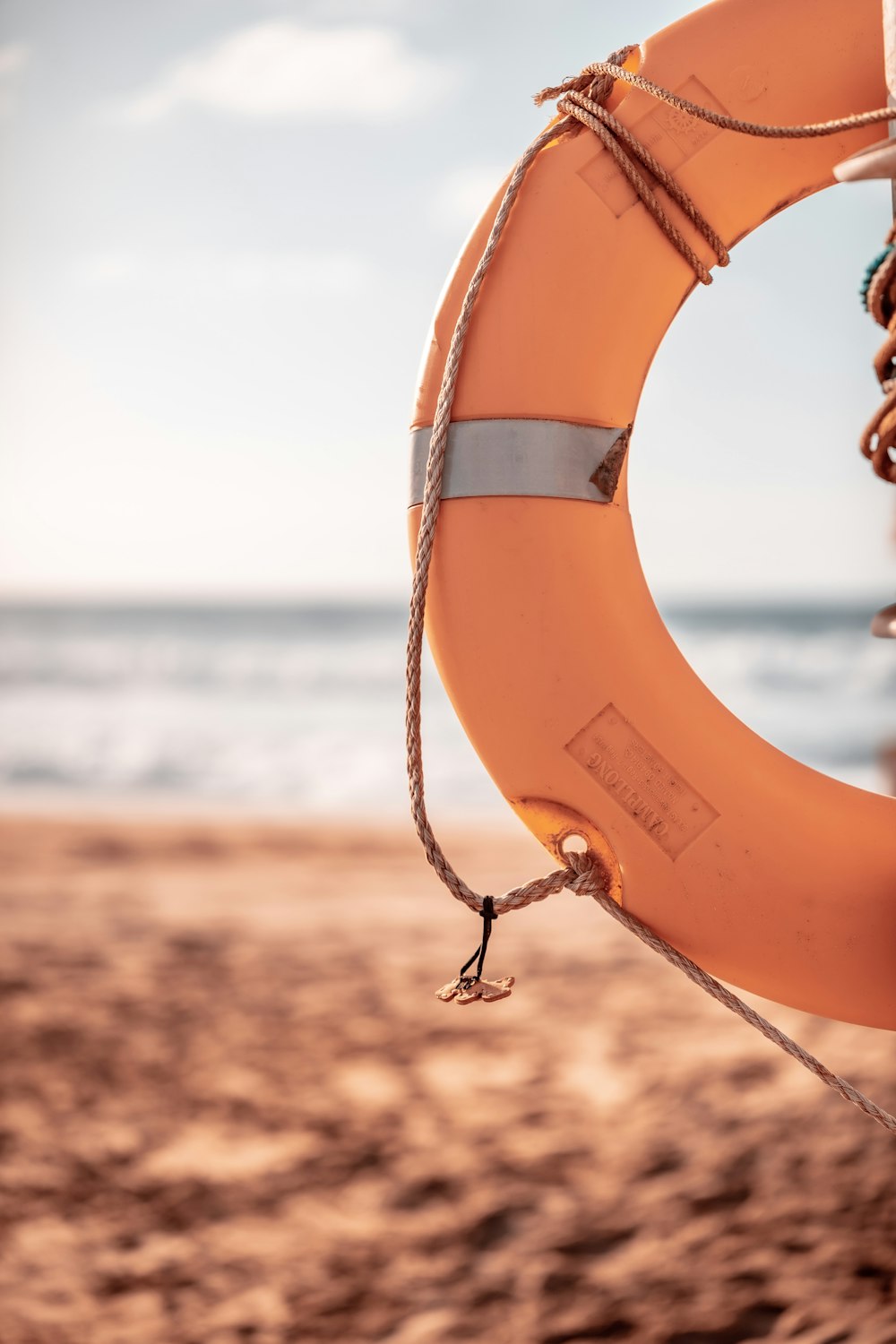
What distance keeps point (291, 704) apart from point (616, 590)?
1232 centimetres

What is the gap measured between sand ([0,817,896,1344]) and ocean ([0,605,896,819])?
1235 mm

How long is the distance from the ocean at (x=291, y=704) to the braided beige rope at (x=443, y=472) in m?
2.45

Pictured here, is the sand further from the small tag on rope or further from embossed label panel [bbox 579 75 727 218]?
embossed label panel [bbox 579 75 727 218]

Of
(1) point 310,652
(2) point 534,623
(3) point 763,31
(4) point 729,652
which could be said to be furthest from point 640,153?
(1) point 310,652

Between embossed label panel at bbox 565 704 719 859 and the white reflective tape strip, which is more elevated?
the white reflective tape strip

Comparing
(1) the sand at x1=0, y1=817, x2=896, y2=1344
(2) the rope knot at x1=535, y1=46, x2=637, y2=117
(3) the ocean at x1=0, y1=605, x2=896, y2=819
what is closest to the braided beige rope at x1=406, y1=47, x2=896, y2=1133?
(2) the rope knot at x1=535, y1=46, x2=637, y2=117

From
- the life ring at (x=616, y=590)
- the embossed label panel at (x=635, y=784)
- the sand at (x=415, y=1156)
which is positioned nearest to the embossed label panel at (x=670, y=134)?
the life ring at (x=616, y=590)

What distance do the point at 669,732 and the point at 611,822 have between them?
10cm

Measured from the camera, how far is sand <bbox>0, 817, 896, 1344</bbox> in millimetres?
1984

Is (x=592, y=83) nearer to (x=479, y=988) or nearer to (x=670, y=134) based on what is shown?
(x=670, y=134)

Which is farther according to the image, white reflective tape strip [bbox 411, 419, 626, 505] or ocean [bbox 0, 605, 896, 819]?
ocean [bbox 0, 605, 896, 819]

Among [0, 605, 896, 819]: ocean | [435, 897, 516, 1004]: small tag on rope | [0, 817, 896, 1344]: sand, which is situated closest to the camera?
[435, 897, 516, 1004]: small tag on rope

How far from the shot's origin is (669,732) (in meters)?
1.14

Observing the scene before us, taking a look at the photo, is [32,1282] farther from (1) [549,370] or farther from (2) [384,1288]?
(1) [549,370]
